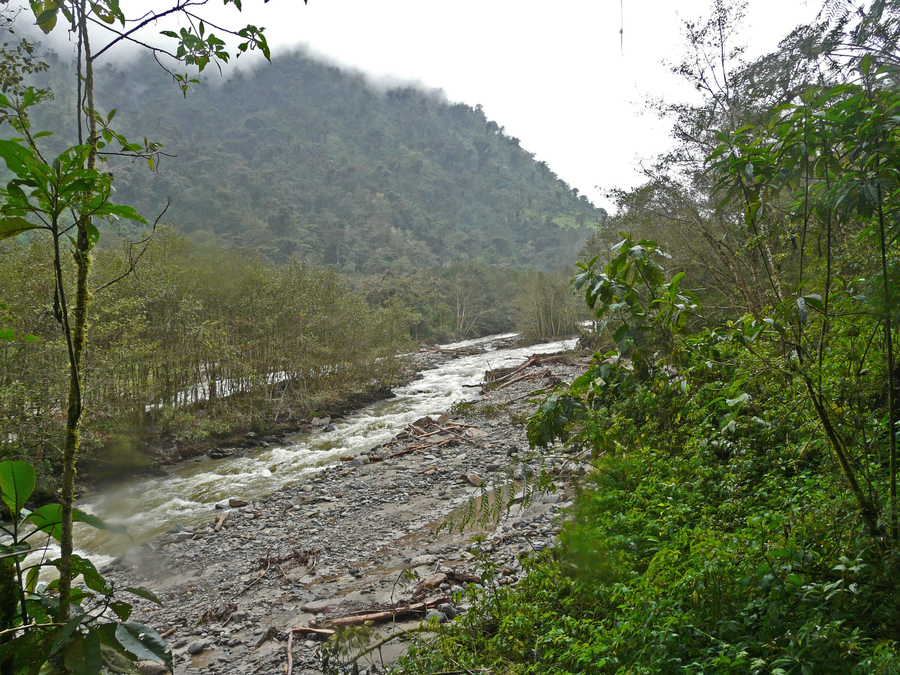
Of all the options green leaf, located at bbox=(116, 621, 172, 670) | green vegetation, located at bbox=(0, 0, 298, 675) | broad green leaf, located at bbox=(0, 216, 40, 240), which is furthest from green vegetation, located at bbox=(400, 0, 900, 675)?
broad green leaf, located at bbox=(0, 216, 40, 240)

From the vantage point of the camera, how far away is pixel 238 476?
35.2 ft

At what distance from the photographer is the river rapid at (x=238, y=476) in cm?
786

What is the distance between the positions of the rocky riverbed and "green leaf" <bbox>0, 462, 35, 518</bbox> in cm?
221

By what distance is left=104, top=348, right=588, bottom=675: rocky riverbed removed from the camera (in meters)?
4.21

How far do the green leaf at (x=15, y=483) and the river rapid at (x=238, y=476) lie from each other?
3.71 m

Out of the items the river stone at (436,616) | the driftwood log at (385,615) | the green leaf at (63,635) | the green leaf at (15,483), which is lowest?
the driftwood log at (385,615)

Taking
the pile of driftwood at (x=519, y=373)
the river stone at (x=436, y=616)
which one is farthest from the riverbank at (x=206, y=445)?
the river stone at (x=436, y=616)

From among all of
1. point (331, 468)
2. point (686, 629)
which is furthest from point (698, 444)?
point (331, 468)

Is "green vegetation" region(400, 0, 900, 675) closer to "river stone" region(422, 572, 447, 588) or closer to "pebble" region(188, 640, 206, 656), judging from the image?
"river stone" region(422, 572, 447, 588)

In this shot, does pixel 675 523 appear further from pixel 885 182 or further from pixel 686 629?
pixel 885 182

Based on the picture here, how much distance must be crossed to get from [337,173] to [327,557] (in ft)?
338

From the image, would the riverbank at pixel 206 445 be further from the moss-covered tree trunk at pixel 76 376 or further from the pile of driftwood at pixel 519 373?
the moss-covered tree trunk at pixel 76 376

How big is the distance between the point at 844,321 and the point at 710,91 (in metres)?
11.8

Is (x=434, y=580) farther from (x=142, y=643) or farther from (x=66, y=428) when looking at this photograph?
(x=66, y=428)
